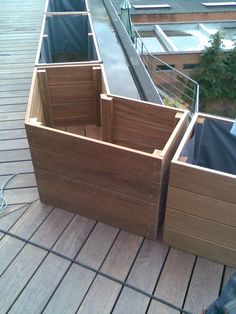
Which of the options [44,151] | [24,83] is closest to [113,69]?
[24,83]

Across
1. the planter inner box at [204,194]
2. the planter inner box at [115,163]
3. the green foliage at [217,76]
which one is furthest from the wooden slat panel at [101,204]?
the green foliage at [217,76]

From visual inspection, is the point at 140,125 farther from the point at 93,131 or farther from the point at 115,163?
the point at 93,131

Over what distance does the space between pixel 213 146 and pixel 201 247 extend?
0.54 metres

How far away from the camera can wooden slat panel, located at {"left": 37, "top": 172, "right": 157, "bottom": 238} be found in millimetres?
1628

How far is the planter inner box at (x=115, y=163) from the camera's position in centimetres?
150

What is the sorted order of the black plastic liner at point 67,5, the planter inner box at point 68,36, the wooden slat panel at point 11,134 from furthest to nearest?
the black plastic liner at point 67,5
the planter inner box at point 68,36
the wooden slat panel at point 11,134

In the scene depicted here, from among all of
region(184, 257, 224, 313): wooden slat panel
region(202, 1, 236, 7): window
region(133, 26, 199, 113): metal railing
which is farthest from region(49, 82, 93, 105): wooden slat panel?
region(202, 1, 236, 7): window

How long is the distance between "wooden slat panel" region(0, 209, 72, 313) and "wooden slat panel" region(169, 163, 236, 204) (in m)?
0.73

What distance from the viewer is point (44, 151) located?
5.50 ft

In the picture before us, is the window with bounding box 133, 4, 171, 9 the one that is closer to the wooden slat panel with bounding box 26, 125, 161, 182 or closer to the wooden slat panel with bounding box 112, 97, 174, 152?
the wooden slat panel with bounding box 112, 97, 174, 152

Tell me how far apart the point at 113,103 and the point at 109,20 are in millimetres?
3528

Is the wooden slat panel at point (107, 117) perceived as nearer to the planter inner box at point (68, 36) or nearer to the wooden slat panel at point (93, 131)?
the wooden slat panel at point (93, 131)

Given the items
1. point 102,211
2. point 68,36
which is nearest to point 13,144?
point 102,211

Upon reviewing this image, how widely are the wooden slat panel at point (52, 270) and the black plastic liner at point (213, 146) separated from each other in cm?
70
